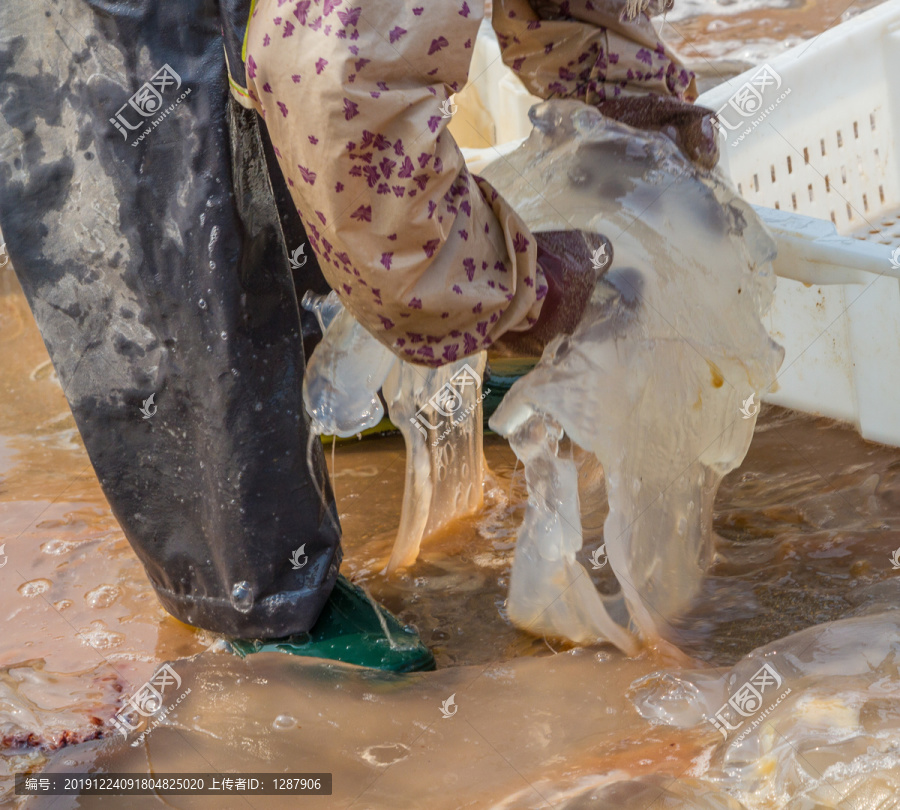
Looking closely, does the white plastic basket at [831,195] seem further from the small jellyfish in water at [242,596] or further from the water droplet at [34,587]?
the water droplet at [34,587]

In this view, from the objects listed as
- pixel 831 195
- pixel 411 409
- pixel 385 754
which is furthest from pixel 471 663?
pixel 831 195

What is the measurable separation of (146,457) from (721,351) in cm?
104

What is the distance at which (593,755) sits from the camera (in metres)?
1.46

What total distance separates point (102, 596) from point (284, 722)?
0.71m

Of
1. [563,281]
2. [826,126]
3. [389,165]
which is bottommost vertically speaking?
[826,126]

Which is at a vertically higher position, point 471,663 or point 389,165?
point 389,165

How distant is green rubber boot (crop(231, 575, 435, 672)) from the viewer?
1.80m

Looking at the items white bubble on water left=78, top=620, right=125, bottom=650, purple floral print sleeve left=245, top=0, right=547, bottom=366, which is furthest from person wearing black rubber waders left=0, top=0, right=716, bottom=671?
white bubble on water left=78, top=620, right=125, bottom=650

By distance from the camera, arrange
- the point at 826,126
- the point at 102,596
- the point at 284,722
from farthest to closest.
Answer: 1. the point at 826,126
2. the point at 102,596
3. the point at 284,722

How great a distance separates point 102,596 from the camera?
2.14m

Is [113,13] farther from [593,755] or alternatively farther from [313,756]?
[593,755]

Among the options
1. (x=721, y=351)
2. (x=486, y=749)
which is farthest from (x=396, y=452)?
(x=486, y=749)

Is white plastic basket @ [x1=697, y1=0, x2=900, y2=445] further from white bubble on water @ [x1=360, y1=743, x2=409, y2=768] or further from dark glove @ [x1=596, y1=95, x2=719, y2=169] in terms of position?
white bubble on water @ [x1=360, y1=743, x2=409, y2=768]

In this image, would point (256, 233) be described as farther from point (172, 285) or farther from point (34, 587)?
point (34, 587)
